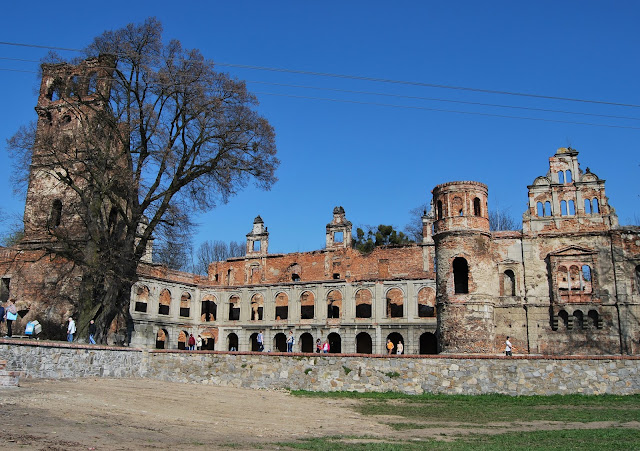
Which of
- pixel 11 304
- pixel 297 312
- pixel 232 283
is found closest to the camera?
pixel 11 304

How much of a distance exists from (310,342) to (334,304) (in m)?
3.43

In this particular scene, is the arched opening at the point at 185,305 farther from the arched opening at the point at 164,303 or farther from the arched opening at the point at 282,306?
the arched opening at the point at 282,306

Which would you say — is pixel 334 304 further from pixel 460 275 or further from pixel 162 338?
pixel 460 275

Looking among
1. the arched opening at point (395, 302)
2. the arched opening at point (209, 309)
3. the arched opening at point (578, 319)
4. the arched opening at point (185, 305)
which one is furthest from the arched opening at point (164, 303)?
the arched opening at point (578, 319)

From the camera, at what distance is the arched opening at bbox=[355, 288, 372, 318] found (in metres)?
43.8

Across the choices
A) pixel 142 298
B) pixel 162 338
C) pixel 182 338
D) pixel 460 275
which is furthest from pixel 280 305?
pixel 460 275

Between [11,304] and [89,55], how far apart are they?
33.8 feet

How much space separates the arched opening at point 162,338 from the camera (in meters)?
43.9

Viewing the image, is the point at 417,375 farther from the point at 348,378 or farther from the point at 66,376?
the point at 66,376

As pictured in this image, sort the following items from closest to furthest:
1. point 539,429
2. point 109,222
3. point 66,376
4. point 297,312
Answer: point 539,429 < point 66,376 < point 109,222 < point 297,312

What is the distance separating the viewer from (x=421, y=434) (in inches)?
480

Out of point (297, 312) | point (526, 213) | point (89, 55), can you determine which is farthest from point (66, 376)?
point (297, 312)

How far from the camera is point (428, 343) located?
135 ft

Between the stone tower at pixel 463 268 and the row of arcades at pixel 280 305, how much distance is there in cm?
1442
